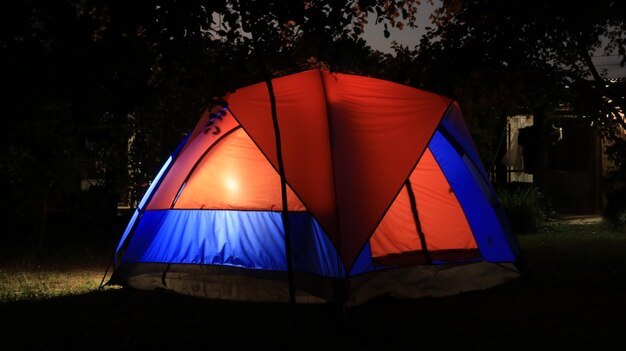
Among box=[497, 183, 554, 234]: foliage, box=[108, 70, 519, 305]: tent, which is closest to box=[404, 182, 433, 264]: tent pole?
box=[108, 70, 519, 305]: tent

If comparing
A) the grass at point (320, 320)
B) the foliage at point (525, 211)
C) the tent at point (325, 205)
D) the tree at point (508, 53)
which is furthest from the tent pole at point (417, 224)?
the foliage at point (525, 211)

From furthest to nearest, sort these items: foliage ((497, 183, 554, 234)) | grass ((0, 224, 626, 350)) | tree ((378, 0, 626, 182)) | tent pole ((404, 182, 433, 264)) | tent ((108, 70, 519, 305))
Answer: foliage ((497, 183, 554, 234)) → tree ((378, 0, 626, 182)) → tent pole ((404, 182, 433, 264)) → tent ((108, 70, 519, 305)) → grass ((0, 224, 626, 350))

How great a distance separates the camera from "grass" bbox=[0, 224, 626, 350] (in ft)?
16.4

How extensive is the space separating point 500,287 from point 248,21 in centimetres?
360

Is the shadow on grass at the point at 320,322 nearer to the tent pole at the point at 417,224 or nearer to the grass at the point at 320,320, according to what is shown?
the grass at the point at 320,320

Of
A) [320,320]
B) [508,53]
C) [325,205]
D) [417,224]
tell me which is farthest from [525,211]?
[320,320]

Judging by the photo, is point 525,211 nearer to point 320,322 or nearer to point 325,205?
point 325,205

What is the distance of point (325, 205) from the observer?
20.4 ft

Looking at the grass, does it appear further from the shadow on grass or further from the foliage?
the foliage

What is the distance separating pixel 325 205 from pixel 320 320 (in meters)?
0.93

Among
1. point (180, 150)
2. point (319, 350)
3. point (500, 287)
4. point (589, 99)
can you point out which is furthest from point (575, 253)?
point (319, 350)

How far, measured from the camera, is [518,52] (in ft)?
33.0

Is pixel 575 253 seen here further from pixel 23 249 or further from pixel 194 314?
pixel 23 249

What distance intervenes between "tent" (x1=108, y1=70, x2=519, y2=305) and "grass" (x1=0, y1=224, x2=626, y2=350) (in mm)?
257
